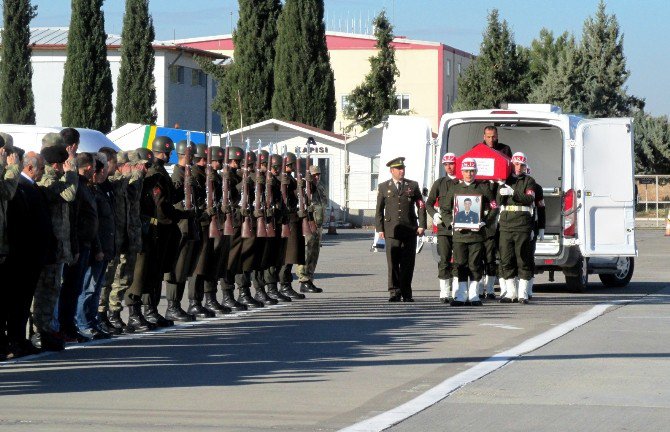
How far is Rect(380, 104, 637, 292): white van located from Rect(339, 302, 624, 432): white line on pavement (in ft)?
13.2

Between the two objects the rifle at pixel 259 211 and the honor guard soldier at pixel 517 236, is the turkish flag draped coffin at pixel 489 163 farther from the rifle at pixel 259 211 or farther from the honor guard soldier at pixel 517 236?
the rifle at pixel 259 211

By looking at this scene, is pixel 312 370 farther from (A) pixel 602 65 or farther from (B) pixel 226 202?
(A) pixel 602 65

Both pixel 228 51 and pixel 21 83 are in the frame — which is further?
pixel 228 51

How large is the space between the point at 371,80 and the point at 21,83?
60.6 feet

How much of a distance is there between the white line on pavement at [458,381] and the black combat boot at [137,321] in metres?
3.83

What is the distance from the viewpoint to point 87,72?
56344mm

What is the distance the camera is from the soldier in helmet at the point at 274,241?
62.0 ft

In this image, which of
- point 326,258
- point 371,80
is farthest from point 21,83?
point 326,258

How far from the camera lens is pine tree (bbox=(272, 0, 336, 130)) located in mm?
59312

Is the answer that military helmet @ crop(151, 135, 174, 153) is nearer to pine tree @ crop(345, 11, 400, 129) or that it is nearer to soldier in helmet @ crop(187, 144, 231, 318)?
soldier in helmet @ crop(187, 144, 231, 318)

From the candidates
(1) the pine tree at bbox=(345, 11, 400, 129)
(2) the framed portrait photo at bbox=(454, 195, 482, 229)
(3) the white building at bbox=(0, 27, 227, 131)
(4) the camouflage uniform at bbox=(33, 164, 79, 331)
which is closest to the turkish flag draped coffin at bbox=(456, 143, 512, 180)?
(2) the framed portrait photo at bbox=(454, 195, 482, 229)

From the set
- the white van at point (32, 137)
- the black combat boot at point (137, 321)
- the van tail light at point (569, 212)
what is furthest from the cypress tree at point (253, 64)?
the black combat boot at point (137, 321)

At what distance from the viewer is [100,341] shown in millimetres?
13852

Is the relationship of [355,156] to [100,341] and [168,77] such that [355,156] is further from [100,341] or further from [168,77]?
[100,341]
